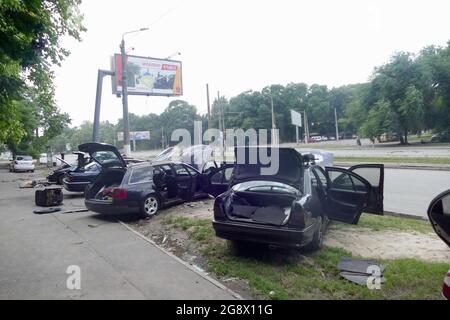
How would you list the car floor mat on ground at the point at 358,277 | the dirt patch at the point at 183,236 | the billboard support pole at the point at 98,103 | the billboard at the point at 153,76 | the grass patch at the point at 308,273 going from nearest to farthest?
the grass patch at the point at 308,273 < the car floor mat on ground at the point at 358,277 < the dirt patch at the point at 183,236 < the billboard support pole at the point at 98,103 < the billboard at the point at 153,76

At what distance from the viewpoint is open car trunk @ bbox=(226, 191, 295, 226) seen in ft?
16.7

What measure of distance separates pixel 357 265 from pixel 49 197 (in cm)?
954

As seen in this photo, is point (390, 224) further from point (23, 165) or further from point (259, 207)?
point (23, 165)

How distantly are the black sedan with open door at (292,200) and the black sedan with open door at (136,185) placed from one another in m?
3.19

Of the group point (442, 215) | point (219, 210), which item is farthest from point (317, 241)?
point (442, 215)

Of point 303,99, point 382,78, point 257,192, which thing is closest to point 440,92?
point 382,78

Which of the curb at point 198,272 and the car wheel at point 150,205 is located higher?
the car wheel at point 150,205

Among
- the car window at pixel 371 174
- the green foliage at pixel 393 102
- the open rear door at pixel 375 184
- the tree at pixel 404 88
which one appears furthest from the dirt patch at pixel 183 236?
the tree at pixel 404 88

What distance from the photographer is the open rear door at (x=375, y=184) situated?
6.03 metres

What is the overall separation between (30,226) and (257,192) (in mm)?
5686

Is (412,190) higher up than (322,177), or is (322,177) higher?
(322,177)

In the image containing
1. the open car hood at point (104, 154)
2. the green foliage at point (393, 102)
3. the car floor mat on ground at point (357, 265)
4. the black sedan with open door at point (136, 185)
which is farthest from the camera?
the green foliage at point (393, 102)

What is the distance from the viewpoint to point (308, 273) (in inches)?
178

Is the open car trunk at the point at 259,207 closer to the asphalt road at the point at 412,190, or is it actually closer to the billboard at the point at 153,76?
the asphalt road at the point at 412,190
